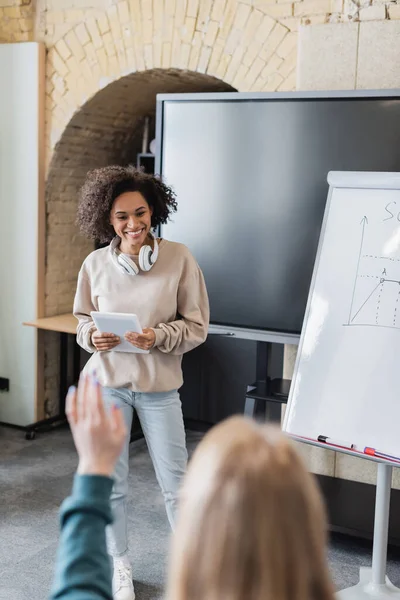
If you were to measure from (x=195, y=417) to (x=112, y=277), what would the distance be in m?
2.39

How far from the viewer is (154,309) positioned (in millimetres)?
2805

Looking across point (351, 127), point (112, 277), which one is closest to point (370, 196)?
point (351, 127)

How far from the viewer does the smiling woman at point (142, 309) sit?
9.14 feet

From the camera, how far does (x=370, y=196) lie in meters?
2.87

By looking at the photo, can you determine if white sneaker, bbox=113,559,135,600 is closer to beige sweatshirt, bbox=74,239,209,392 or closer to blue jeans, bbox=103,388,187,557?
blue jeans, bbox=103,388,187,557

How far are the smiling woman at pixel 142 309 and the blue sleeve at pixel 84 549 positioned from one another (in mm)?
1714

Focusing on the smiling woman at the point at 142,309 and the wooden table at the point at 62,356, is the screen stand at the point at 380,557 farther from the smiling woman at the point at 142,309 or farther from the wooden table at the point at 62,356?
the wooden table at the point at 62,356

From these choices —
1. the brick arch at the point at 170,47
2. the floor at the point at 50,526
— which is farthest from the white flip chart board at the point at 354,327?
the brick arch at the point at 170,47

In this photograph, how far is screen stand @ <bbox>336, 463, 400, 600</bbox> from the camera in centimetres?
283

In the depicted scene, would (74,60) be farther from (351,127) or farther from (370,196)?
(370,196)

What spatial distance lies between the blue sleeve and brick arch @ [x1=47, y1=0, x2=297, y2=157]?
127 inches

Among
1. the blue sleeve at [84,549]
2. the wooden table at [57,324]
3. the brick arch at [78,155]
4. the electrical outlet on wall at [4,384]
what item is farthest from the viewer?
the electrical outlet on wall at [4,384]

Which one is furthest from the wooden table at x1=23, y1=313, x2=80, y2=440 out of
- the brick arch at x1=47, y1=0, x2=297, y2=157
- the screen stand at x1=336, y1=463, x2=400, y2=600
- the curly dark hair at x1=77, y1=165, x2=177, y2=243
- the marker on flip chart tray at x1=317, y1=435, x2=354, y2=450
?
the screen stand at x1=336, y1=463, x2=400, y2=600

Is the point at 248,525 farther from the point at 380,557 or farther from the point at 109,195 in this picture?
the point at 380,557
